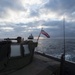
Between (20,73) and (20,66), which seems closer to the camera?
(20,73)

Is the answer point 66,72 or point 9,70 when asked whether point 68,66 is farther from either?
point 9,70

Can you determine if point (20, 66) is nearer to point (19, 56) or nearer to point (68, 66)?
point (19, 56)

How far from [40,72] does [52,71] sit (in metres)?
1.17

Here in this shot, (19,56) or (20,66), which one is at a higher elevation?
(19,56)

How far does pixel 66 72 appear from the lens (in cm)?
1529

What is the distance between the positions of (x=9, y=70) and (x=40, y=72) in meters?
2.50

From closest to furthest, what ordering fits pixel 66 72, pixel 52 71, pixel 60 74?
1. pixel 52 71
2. pixel 60 74
3. pixel 66 72

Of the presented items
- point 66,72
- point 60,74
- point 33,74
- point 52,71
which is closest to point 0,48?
point 33,74

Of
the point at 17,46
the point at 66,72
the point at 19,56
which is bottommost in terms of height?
the point at 66,72

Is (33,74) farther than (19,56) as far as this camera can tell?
No

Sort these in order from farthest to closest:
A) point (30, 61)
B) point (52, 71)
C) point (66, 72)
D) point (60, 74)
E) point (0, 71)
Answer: point (66, 72) < point (30, 61) < point (60, 74) < point (52, 71) < point (0, 71)

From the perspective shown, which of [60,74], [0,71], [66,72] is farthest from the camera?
[66,72]

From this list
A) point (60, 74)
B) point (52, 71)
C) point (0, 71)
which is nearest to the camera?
point (0, 71)

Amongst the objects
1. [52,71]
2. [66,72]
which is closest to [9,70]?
[52,71]
